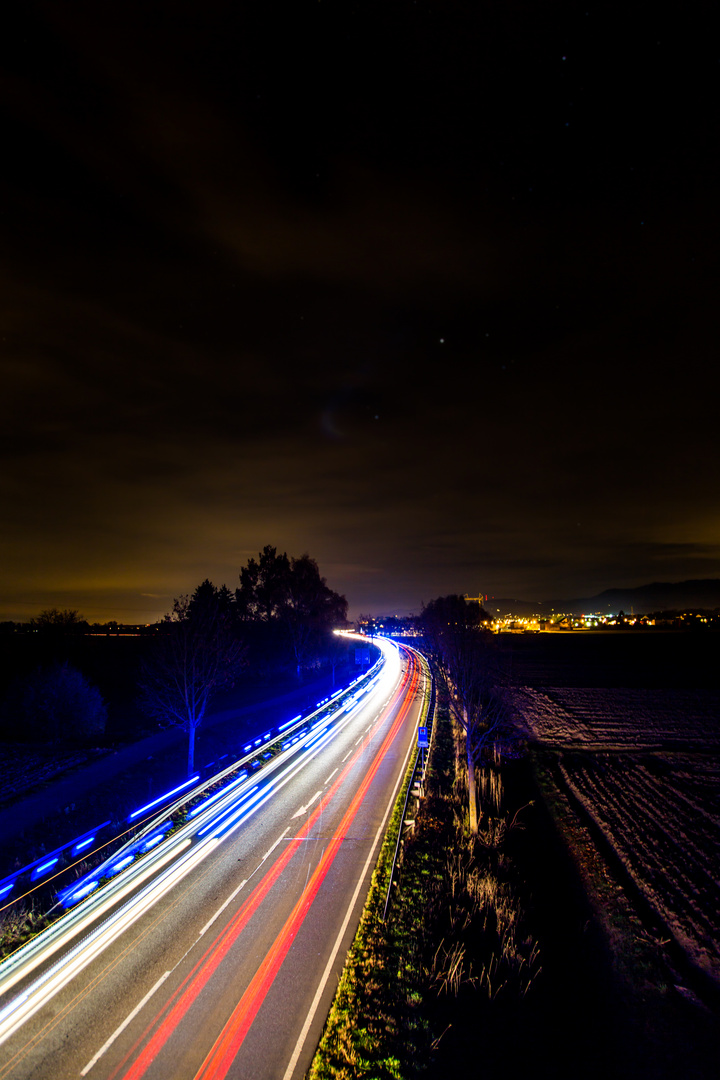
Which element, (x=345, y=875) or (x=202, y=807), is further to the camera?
(x=202, y=807)

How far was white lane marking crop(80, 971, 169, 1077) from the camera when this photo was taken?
8.92 meters

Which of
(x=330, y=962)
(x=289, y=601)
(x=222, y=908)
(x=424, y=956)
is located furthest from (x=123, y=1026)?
(x=289, y=601)

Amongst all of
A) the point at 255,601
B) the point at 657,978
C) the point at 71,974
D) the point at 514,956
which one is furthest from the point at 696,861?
the point at 255,601

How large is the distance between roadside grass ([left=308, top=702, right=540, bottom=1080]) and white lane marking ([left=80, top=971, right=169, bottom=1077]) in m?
3.70

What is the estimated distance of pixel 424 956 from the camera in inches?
479

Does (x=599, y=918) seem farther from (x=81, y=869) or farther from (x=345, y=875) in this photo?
(x=81, y=869)

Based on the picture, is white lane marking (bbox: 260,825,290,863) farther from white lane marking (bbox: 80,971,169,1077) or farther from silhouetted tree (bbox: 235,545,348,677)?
silhouetted tree (bbox: 235,545,348,677)

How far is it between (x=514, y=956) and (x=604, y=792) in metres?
15.3

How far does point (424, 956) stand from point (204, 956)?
508 cm

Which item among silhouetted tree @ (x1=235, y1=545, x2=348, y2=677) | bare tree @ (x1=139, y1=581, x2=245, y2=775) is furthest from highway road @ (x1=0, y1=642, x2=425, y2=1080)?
silhouetted tree @ (x1=235, y1=545, x2=348, y2=677)

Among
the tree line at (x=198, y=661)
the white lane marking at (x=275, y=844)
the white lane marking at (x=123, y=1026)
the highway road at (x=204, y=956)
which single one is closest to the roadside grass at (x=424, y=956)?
the highway road at (x=204, y=956)

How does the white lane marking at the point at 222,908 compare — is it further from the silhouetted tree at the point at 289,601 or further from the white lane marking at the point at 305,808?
the silhouetted tree at the point at 289,601

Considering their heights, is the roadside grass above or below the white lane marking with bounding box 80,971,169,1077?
below

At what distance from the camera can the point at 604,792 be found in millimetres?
25438
